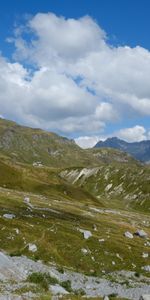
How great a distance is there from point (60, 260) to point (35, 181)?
132m

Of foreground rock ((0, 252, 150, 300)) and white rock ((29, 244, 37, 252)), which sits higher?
white rock ((29, 244, 37, 252))

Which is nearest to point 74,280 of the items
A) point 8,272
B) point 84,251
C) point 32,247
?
point 32,247

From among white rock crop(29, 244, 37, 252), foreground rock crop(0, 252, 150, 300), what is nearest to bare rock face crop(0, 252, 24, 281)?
foreground rock crop(0, 252, 150, 300)

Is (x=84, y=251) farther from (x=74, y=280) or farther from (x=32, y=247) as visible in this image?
(x=74, y=280)

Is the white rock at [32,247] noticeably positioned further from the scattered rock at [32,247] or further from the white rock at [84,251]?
the white rock at [84,251]

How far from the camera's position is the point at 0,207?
97.6m

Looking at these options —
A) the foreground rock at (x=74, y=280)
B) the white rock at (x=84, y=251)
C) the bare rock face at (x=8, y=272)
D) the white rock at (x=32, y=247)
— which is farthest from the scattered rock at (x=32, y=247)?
the bare rock face at (x=8, y=272)

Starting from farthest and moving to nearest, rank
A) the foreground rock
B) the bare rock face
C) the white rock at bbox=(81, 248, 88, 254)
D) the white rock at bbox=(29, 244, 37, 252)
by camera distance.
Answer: the white rock at bbox=(81, 248, 88, 254)
the white rock at bbox=(29, 244, 37, 252)
the foreground rock
the bare rock face

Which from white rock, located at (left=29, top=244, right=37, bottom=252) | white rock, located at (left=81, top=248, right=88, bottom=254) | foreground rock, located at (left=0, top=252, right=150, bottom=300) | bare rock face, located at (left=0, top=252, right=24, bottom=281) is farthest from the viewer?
white rock, located at (left=81, top=248, right=88, bottom=254)

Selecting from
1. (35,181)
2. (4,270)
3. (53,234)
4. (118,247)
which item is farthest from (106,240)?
(35,181)

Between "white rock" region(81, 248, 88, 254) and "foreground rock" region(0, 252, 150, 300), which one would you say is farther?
"white rock" region(81, 248, 88, 254)

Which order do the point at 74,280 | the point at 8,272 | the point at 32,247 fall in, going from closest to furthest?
1. the point at 8,272
2. the point at 74,280
3. the point at 32,247

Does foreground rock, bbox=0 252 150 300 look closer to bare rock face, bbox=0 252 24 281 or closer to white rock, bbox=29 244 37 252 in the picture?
bare rock face, bbox=0 252 24 281

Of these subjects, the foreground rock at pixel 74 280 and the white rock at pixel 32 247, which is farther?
the white rock at pixel 32 247
